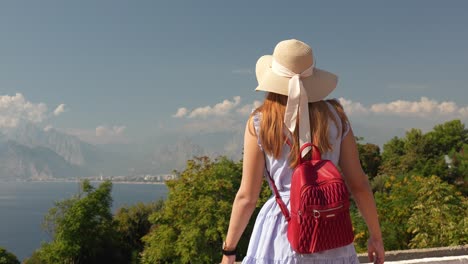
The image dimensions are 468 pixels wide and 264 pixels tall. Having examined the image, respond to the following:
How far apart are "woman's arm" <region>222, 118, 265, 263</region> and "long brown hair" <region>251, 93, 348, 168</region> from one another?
0.16ft

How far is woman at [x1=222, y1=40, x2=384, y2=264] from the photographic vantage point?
212cm

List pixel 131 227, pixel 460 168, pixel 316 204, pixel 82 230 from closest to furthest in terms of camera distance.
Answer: pixel 316 204 < pixel 82 230 < pixel 460 168 < pixel 131 227

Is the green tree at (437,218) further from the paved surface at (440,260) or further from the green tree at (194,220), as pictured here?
the green tree at (194,220)

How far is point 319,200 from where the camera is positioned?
2.09 metres

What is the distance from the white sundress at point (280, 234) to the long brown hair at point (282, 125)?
0.09ft

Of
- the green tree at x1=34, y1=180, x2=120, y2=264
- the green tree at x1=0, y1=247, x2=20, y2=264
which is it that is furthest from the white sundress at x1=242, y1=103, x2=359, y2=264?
the green tree at x1=0, y1=247, x2=20, y2=264

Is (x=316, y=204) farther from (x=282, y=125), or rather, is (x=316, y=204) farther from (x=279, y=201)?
(x=282, y=125)

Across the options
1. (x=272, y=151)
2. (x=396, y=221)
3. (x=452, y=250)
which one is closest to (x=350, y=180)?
(x=272, y=151)

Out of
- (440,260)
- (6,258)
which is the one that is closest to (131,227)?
(6,258)

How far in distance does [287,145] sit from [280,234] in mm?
448

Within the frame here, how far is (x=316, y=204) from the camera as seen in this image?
2.09 metres

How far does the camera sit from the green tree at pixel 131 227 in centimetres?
3872

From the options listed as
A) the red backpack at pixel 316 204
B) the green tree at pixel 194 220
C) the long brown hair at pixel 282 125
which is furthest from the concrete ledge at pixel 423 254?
the green tree at pixel 194 220

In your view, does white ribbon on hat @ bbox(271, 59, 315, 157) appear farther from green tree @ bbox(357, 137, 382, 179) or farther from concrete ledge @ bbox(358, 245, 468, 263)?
green tree @ bbox(357, 137, 382, 179)
